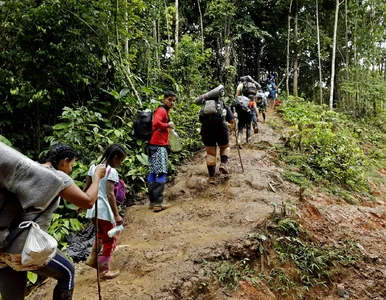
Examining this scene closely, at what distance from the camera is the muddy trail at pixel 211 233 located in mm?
3533

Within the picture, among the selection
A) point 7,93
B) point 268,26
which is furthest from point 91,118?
point 268,26

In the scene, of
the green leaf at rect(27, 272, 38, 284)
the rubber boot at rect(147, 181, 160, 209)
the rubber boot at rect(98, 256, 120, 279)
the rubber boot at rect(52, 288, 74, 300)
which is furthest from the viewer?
the rubber boot at rect(147, 181, 160, 209)

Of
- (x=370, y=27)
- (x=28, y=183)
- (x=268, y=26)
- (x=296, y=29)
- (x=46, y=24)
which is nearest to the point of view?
(x=28, y=183)

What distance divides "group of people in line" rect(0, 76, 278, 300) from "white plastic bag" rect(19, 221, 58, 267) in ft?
0.17

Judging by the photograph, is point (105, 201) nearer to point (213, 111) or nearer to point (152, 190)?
point (152, 190)

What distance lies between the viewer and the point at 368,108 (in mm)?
18000

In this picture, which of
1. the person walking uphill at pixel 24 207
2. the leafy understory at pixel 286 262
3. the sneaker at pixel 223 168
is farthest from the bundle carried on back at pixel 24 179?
the sneaker at pixel 223 168

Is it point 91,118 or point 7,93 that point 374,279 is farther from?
point 7,93

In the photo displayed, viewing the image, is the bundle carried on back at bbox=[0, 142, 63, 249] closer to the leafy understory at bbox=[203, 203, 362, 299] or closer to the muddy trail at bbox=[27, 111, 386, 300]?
the muddy trail at bbox=[27, 111, 386, 300]

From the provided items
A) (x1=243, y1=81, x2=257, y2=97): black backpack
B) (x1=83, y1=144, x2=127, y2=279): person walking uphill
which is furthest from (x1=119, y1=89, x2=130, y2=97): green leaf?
(x1=83, y1=144, x2=127, y2=279): person walking uphill

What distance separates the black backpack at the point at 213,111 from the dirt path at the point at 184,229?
47.8 inches

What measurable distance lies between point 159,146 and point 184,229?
147cm

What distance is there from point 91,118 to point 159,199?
266 centimetres

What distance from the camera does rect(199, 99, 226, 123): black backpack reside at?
590 centimetres
